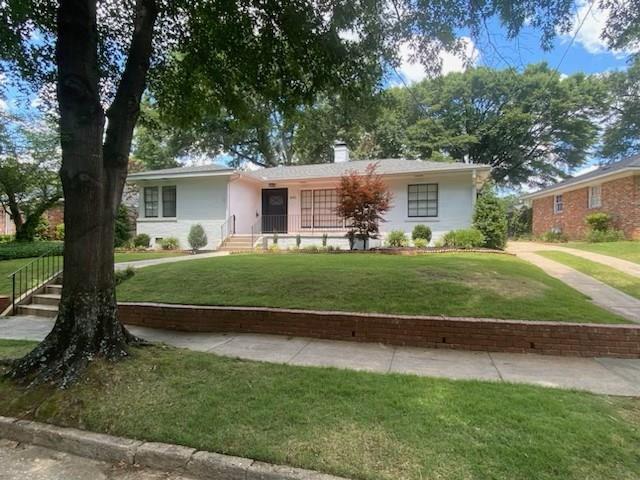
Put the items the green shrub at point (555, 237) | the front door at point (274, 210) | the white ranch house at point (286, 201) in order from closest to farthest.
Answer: the white ranch house at point (286, 201)
the front door at point (274, 210)
the green shrub at point (555, 237)

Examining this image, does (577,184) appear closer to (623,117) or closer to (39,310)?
(623,117)

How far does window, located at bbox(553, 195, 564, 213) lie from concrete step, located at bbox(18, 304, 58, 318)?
960 inches

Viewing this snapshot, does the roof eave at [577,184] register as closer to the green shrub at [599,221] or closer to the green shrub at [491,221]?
the green shrub at [599,221]

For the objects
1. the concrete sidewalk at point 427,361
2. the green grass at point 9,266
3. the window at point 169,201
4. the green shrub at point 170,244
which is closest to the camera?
the concrete sidewalk at point 427,361

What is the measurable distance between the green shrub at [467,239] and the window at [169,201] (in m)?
12.2

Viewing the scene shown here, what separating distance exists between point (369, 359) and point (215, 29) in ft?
17.2

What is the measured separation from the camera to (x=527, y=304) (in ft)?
20.6

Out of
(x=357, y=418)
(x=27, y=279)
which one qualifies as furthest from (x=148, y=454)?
(x=27, y=279)

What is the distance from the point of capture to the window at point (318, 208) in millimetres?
18172

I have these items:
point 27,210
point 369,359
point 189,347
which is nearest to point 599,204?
point 369,359

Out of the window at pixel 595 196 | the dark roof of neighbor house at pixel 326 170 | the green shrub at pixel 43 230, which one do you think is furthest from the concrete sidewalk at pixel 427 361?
the green shrub at pixel 43 230

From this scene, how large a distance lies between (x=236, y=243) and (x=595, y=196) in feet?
57.5

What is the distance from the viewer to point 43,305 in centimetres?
863

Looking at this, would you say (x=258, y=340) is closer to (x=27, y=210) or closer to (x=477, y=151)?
(x=27, y=210)
